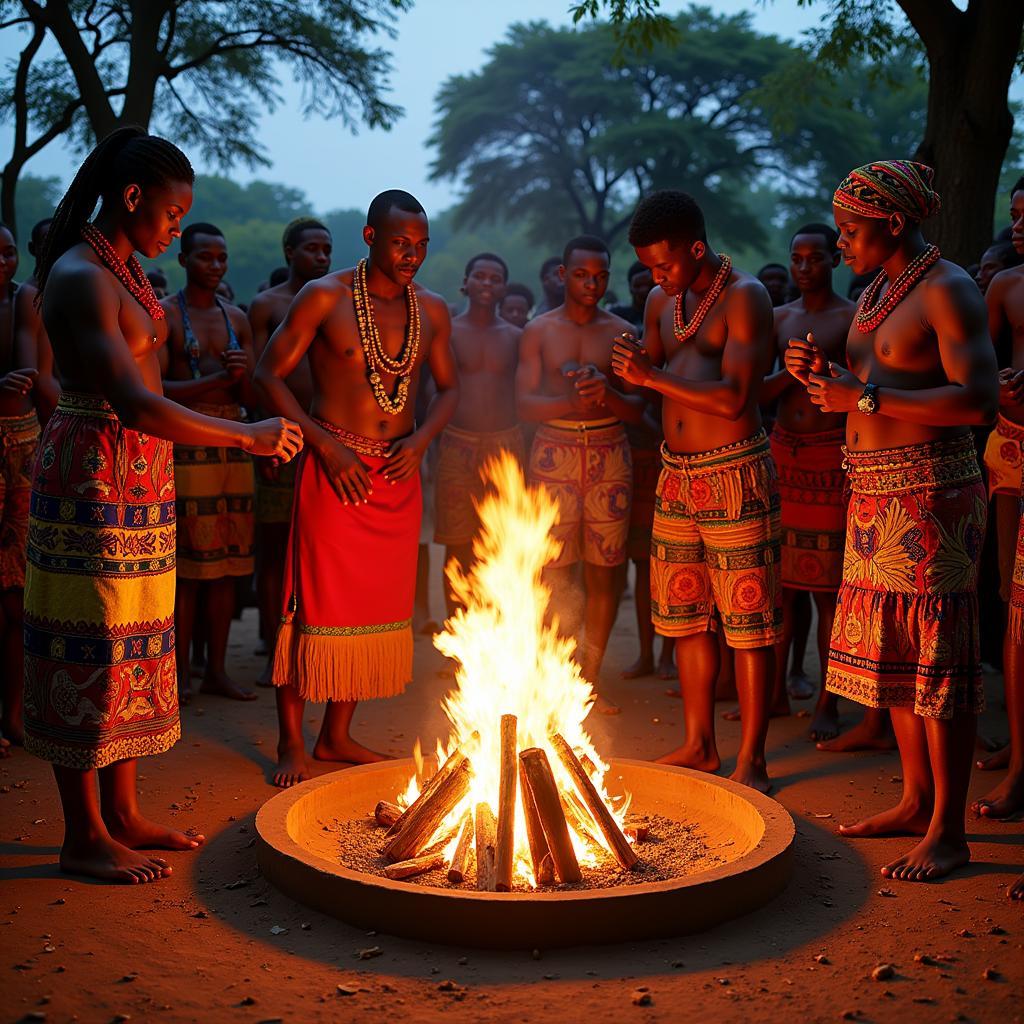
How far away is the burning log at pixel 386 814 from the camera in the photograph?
4.64 metres

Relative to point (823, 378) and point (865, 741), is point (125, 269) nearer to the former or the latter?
point (823, 378)

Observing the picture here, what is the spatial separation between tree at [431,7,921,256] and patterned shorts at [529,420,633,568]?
20.4 meters

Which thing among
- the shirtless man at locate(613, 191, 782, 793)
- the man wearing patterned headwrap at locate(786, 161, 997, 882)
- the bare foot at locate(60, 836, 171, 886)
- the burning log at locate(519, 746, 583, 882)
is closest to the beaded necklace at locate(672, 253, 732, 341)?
the shirtless man at locate(613, 191, 782, 793)

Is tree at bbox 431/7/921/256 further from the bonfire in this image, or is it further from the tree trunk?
the bonfire

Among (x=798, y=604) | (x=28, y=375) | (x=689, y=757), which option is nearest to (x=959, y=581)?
(x=689, y=757)

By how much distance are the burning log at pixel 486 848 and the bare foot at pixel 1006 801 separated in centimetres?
212

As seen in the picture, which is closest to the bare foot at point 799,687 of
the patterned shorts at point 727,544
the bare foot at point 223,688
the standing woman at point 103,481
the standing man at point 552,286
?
the patterned shorts at point 727,544

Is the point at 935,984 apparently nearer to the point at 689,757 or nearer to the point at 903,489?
the point at 903,489

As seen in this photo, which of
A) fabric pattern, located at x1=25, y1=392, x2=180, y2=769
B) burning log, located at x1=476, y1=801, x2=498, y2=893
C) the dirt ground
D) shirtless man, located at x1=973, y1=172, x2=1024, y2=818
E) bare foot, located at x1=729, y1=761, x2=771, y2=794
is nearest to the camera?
the dirt ground

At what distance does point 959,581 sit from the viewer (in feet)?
13.7

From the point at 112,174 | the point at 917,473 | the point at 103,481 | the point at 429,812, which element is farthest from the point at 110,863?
the point at 917,473

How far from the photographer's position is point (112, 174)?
4.01 meters

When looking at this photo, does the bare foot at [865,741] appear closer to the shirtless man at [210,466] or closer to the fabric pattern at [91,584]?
the shirtless man at [210,466]

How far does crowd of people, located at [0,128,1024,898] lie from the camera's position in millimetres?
4020
